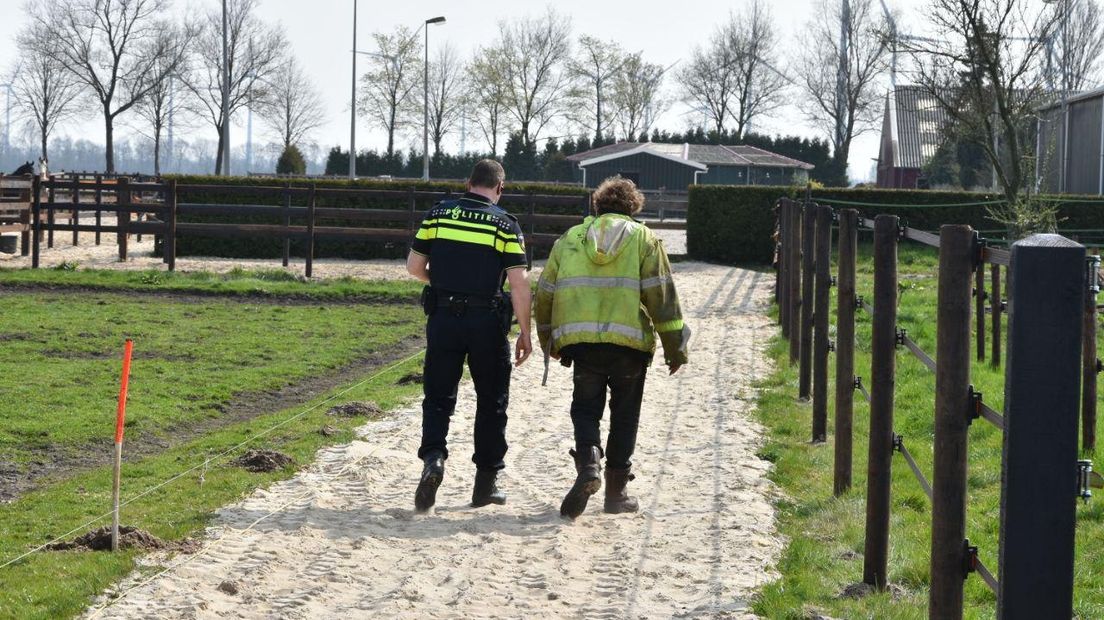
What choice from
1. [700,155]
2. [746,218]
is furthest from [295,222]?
[700,155]

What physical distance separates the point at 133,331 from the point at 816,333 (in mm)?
8102

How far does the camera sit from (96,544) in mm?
6004

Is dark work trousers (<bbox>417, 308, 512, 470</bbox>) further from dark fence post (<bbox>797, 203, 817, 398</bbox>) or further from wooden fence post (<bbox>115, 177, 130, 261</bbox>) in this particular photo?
wooden fence post (<bbox>115, 177, 130, 261</bbox>)

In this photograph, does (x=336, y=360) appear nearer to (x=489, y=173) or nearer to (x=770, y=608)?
(x=489, y=173)

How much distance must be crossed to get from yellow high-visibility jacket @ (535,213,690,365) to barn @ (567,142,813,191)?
52.5 meters

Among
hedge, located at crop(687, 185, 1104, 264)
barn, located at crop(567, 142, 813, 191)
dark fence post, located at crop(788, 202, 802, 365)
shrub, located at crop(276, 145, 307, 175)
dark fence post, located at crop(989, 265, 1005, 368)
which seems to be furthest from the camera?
shrub, located at crop(276, 145, 307, 175)

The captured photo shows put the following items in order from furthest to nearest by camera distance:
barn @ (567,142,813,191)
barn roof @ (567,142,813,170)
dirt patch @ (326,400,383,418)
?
barn roof @ (567,142,813,170) → barn @ (567,142,813,191) → dirt patch @ (326,400,383,418)

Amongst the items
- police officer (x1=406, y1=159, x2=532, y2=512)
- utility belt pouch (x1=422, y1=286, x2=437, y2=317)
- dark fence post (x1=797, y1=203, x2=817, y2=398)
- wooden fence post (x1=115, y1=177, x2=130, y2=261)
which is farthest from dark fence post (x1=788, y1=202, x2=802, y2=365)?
wooden fence post (x1=115, y1=177, x2=130, y2=261)

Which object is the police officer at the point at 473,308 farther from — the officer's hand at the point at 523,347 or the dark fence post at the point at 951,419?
the dark fence post at the point at 951,419

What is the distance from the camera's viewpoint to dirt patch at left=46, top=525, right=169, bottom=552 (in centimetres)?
599

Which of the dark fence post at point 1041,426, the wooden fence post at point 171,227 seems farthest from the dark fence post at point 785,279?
the dark fence post at point 1041,426

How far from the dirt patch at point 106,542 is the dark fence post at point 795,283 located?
289 inches

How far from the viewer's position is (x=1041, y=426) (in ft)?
11.1

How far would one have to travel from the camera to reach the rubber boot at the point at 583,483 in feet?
22.6
